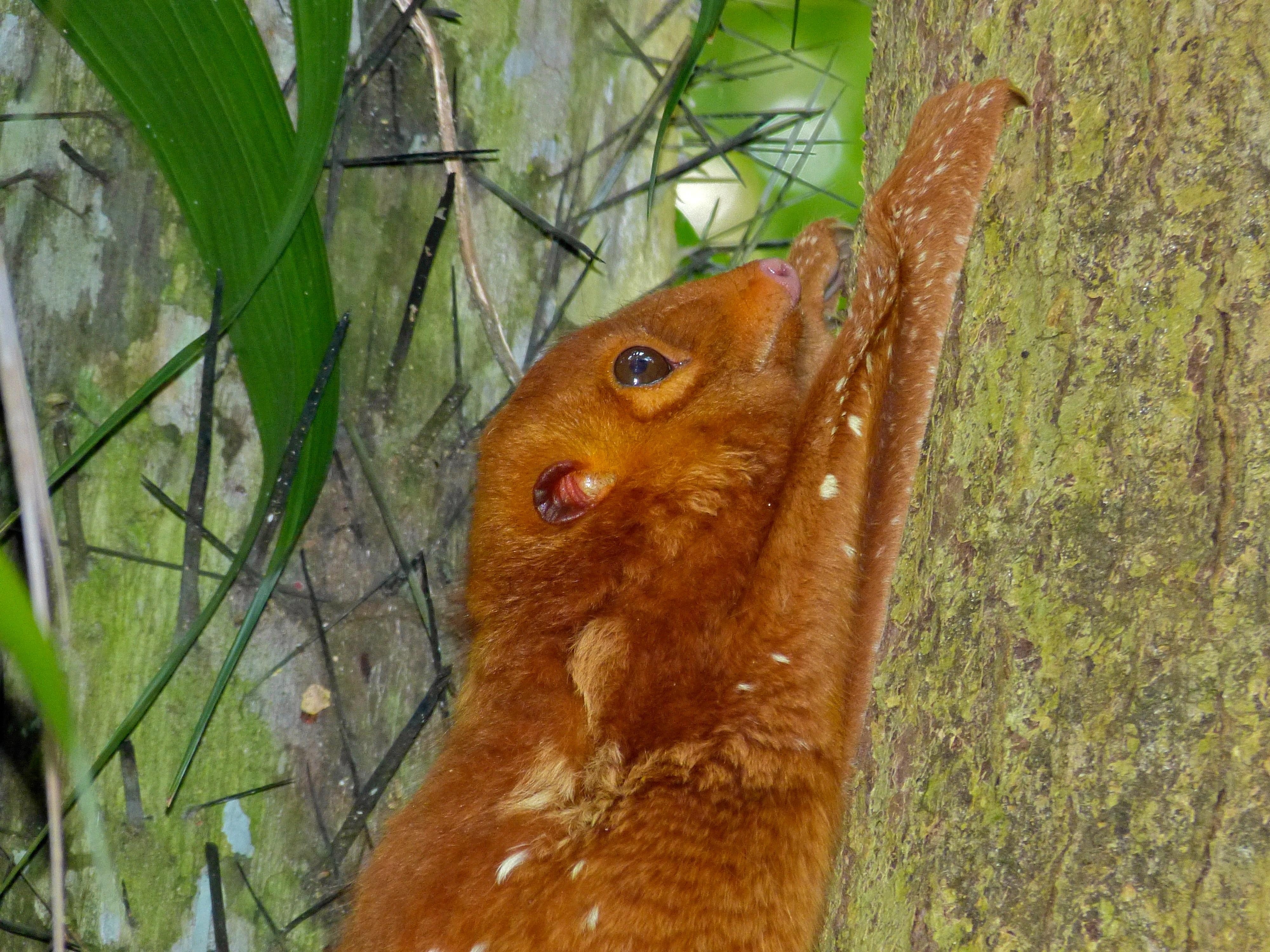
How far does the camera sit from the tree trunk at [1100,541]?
129 centimetres

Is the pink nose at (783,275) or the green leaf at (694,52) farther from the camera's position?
the pink nose at (783,275)

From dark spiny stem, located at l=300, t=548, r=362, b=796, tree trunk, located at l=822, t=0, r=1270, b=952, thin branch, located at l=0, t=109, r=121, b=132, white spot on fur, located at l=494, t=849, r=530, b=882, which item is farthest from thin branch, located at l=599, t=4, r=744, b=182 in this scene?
white spot on fur, located at l=494, t=849, r=530, b=882

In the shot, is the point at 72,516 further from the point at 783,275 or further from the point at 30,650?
the point at 30,650

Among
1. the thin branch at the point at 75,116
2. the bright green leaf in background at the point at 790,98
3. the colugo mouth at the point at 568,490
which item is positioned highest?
the bright green leaf in background at the point at 790,98

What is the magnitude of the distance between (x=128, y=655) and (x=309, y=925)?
0.83m

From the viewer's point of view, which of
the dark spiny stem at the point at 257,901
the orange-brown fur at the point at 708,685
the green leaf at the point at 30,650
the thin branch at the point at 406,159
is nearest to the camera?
the green leaf at the point at 30,650

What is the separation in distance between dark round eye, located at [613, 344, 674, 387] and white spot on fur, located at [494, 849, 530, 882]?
1110mm

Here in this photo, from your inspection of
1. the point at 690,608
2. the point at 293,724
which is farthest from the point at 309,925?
the point at 690,608

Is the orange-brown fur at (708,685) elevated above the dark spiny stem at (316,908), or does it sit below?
above

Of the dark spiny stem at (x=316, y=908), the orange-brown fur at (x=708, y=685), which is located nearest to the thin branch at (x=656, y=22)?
the orange-brown fur at (x=708, y=685)

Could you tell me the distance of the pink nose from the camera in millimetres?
2701

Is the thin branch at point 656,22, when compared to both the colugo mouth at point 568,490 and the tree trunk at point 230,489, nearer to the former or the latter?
the tree trunk at point 230,489

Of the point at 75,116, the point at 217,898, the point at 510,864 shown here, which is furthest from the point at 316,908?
the point at 75,116

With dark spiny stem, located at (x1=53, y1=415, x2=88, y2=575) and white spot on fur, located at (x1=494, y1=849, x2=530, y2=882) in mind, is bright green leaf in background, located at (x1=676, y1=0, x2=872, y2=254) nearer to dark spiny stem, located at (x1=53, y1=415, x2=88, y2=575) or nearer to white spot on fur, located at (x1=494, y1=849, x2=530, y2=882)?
dark spiny stem, located at (x1=53, y1=415, x2=88, y2=575)
